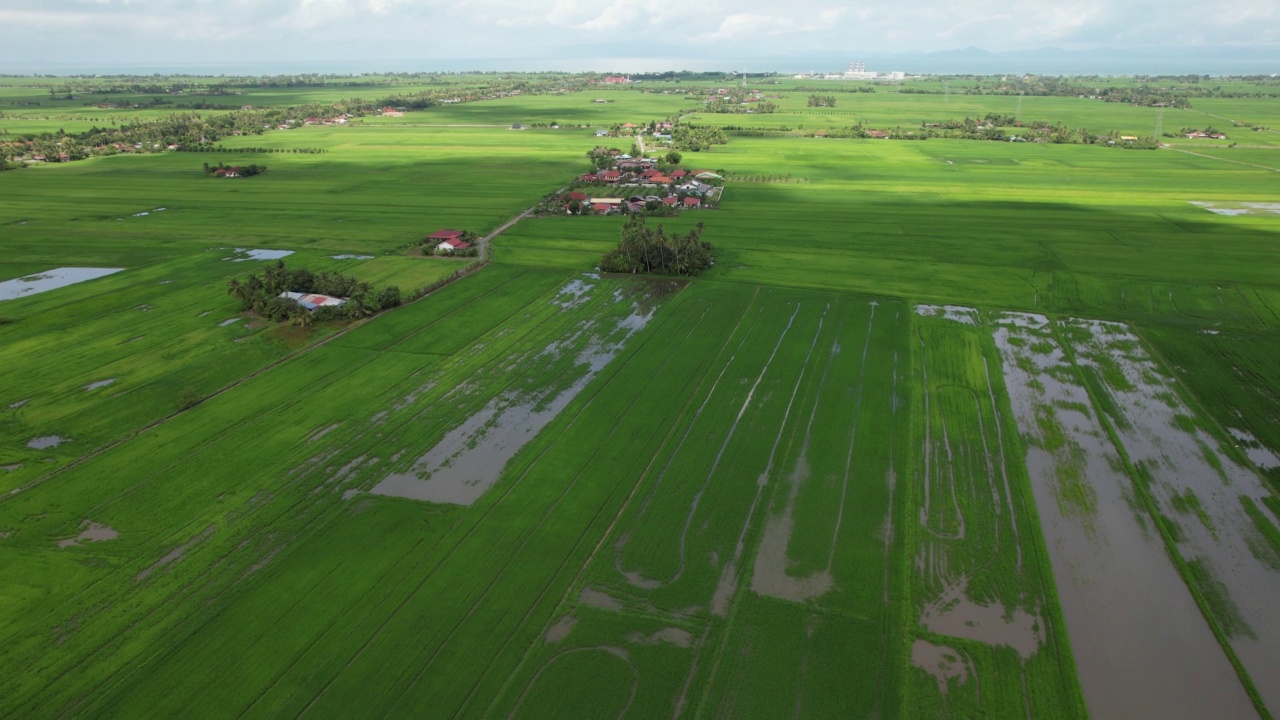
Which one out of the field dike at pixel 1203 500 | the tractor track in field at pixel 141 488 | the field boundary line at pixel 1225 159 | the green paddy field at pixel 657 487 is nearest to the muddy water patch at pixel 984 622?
the green paddy field at pixel 657 487

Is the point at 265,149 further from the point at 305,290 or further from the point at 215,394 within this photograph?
the point at 215,394

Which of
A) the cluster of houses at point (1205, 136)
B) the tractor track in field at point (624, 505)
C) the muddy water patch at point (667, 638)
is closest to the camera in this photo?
the tractor track in field at point (624, 505)

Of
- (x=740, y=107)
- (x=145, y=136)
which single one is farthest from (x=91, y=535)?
(x=740, y=107)

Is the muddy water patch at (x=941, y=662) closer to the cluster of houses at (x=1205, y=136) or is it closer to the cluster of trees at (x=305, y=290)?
the cluster of trees at (x=305, y=290)

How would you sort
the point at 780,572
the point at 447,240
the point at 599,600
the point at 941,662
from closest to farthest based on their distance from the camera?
1. the point at 941,662
2. the point at 599,600
3. the point at 780,572
4. the point at 447,240

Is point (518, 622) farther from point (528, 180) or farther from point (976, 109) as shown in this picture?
point (976, 109)


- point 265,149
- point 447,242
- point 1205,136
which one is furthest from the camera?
point 1205,136
